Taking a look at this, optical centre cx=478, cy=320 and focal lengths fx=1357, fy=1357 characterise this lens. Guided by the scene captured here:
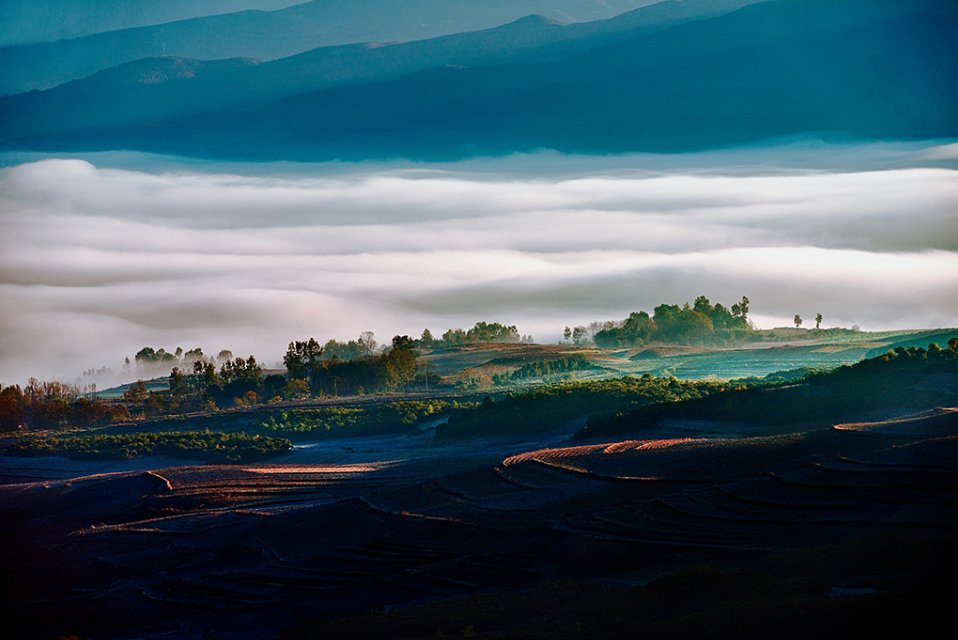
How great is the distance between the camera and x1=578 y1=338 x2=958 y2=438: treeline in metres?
79.0

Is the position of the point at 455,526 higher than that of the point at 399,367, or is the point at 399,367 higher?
the point at 399,367

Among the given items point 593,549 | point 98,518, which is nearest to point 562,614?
point 593,549

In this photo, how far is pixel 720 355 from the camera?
190 metres

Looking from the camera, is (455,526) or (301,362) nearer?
(455,526)

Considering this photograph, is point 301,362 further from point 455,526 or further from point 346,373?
point 455,526

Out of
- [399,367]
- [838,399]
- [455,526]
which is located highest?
[399,367]

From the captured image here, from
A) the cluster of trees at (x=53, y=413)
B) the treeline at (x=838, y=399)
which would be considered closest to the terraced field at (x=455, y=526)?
the treeline at (x=838, y=399)

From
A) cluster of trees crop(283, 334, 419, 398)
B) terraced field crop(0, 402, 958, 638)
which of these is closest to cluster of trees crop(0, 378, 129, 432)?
cluster of trees crop(283, 334, 419, 398)

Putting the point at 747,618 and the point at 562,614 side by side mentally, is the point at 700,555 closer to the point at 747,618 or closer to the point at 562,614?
the point at 562,614

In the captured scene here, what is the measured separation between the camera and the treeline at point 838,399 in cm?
7900

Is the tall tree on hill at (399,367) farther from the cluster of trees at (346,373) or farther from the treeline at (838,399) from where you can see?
the treeline at (838,399)

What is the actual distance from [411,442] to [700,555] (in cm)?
6043

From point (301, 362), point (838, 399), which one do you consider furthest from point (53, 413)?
point (838, 399)

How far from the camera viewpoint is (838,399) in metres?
81.9
